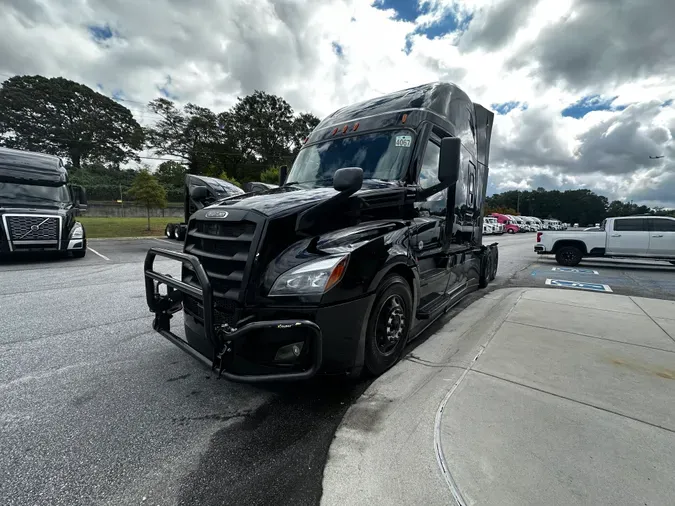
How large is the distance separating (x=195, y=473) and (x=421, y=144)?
330 cm

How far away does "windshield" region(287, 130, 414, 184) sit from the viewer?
327 centimetres

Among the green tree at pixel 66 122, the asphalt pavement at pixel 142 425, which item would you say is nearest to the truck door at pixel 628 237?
the asphalt pavement at pixel 142 425

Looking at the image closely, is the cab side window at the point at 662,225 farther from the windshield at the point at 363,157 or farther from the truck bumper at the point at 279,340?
the truck bumper at the point at 279,340

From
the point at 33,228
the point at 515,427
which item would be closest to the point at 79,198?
the point at 33,228

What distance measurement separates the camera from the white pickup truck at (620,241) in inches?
414

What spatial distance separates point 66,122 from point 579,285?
218 feet

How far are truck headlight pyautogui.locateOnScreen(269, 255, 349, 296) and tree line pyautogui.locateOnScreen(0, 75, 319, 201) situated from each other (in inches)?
1648

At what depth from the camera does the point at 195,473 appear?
1777mm

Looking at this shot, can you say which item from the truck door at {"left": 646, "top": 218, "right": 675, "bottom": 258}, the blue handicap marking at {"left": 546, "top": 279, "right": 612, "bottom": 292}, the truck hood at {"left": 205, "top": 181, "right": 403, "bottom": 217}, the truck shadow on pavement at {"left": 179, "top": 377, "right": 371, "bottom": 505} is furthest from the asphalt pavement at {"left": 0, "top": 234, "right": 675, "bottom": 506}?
the truck door at {"left": 646, "top": 218, "right": 675, "bottom": 258}

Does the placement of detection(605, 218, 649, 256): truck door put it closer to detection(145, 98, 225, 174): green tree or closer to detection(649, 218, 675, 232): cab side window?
detection(649, 218, 675, 232): cab side window

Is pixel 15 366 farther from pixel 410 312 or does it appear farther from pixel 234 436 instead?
pixel 410 312

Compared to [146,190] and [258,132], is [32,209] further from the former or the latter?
[258,132]

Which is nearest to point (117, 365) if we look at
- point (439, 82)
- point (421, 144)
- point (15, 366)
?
point (15, 366)

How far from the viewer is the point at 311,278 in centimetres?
218
